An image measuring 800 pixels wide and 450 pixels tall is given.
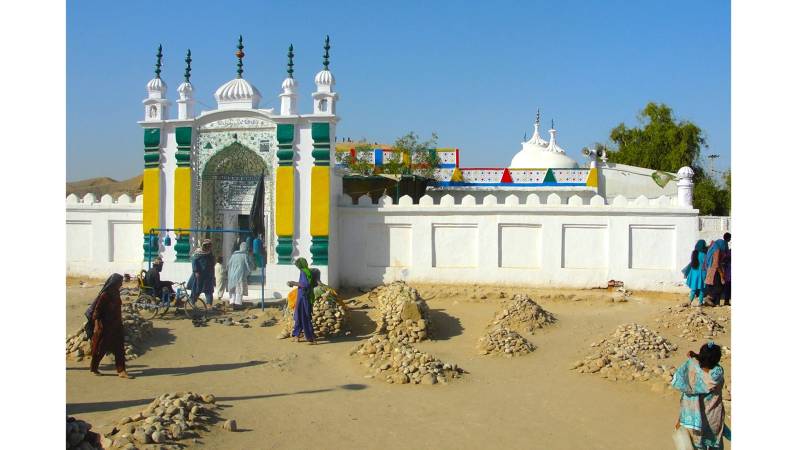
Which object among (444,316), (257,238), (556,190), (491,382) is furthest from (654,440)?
(556,190)

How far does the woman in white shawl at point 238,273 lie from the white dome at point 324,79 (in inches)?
147

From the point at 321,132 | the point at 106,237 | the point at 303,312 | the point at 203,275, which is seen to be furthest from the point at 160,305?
the point at 321,132

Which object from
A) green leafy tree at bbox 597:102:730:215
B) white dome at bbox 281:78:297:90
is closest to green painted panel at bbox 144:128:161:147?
white dome at bbox 281:78:297:90

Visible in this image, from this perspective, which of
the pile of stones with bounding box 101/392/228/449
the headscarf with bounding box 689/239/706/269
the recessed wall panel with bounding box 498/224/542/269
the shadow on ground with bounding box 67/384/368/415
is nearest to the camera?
the pile of stones with bounding box 101/392/228/449

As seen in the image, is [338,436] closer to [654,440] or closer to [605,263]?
[654,440]

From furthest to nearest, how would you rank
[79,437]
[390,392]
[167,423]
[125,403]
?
[390,392]
[125,403]
[167,423]
[79,437]

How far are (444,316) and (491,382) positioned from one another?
3376 millimetres

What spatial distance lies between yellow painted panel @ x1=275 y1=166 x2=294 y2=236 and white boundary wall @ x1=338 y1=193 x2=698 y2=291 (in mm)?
1211

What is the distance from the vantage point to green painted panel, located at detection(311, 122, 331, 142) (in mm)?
12977

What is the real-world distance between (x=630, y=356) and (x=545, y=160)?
54.1 ft

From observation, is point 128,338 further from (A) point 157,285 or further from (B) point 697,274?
(B) point 697,274

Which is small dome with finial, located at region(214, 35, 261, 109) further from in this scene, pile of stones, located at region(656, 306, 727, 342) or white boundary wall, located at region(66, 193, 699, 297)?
pile of stones, located at region(656, 306, 727, 342)

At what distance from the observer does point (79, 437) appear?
480 centimetres

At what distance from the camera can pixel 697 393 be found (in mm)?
4953
